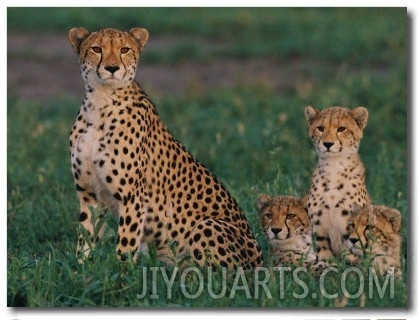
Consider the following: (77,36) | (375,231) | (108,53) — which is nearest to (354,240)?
(375,231)

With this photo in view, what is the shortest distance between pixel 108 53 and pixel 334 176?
1.14m

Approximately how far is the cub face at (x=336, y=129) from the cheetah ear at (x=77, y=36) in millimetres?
1071

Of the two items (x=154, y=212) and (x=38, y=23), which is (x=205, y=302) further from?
(x=38, y=23)

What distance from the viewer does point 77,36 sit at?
5.38m

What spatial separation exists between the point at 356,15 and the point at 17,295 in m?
7.68

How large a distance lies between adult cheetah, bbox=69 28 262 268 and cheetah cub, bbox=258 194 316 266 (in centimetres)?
18

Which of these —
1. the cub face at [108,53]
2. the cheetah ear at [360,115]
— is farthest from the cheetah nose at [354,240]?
the cub face at [108,53]

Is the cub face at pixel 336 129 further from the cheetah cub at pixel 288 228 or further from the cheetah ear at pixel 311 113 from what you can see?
the cheetah cub at pixel 288 228

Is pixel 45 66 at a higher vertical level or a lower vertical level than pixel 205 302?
higher

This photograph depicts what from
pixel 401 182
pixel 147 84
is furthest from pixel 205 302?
pixel 147 84

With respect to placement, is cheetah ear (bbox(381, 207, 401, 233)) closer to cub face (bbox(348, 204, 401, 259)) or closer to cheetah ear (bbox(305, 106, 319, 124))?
cub face (bbox(348, 204, 401, 259))

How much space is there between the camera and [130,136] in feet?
17.9

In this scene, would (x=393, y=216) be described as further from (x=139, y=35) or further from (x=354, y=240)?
(x=139, y=35)

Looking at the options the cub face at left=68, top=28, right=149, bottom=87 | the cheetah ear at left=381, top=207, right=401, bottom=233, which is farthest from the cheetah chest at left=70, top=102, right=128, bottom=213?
the cheetah ear at left=381, top=207, right=401, bottom=233
